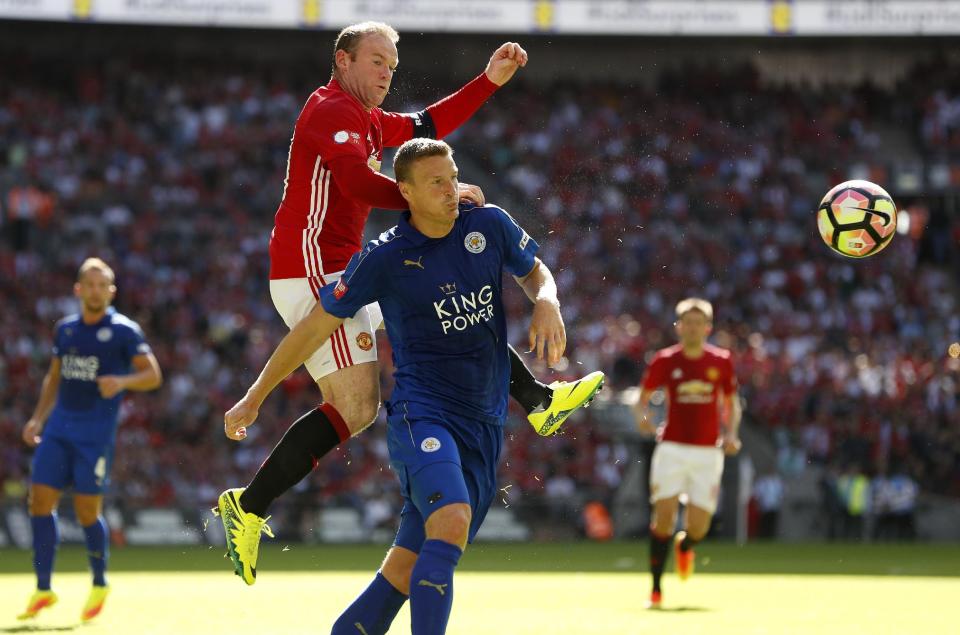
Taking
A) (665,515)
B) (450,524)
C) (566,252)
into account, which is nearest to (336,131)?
(450,524)

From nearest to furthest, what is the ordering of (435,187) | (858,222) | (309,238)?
(435,187) < (309,238) < (858,222)

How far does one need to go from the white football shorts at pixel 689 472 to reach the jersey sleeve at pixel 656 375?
583 millimetres

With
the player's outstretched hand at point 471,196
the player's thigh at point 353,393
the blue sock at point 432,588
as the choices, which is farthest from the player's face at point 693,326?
the blue sock at point 432,588

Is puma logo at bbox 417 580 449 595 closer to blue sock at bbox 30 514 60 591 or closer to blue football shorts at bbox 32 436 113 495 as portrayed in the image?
blue sock at bbox 30 514 60 591

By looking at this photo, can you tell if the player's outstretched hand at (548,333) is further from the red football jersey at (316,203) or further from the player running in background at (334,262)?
the red football jersey at (316,203)

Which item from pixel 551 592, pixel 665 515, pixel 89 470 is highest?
pixel 89 470

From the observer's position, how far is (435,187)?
245 inches

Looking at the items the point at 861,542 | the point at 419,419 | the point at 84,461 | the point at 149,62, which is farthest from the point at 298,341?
the point at 149,62

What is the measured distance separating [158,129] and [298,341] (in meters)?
24.1

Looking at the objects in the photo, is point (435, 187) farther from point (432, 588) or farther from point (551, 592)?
point (551, 592)

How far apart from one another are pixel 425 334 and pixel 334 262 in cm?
101

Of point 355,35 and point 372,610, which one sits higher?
point 355,35

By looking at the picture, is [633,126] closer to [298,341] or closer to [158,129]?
[158,129]

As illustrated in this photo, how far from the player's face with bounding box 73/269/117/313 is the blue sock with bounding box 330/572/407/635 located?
5.89m
